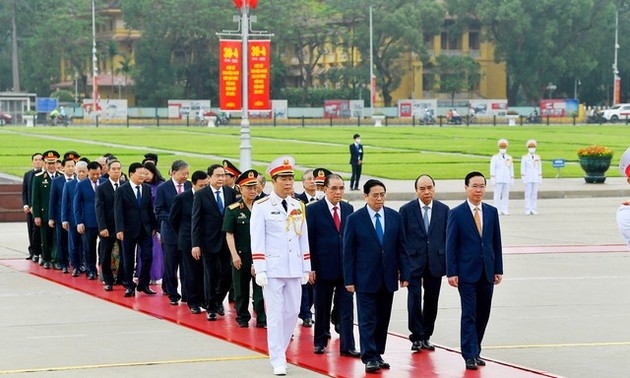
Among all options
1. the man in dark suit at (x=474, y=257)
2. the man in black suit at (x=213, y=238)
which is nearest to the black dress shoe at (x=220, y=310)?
the man in black suit at (x=213, y=238)

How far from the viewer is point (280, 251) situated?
1085 centimetres

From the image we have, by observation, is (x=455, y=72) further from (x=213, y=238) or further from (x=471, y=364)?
(x=471, y=364)

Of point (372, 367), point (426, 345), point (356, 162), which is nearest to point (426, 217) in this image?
point (426, 345)

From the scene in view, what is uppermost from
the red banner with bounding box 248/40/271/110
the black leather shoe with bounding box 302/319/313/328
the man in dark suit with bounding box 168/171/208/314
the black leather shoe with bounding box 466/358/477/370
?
the red banner with bounding box 248/40/271/110

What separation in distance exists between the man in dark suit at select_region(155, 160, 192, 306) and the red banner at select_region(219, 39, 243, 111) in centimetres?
1820

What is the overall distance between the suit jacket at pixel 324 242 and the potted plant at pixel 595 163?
2661 cm

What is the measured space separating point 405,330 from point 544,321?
5.04 feet

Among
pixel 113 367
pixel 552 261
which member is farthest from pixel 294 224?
pixel 552 261

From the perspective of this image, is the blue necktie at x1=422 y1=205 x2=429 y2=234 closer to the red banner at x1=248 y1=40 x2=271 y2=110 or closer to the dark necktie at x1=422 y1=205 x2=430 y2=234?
the dark necktie at x1=422 y1=205 x2=430 y2=234

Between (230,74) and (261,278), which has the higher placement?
(230,74)

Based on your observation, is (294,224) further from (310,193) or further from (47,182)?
(47,182)

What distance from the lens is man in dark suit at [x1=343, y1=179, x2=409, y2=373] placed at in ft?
35.4

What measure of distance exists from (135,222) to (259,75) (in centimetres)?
1891

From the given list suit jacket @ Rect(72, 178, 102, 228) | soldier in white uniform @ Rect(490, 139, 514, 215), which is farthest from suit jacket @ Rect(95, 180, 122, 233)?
soldier in white uniform @ Rect(490, 139, 514, 215)
